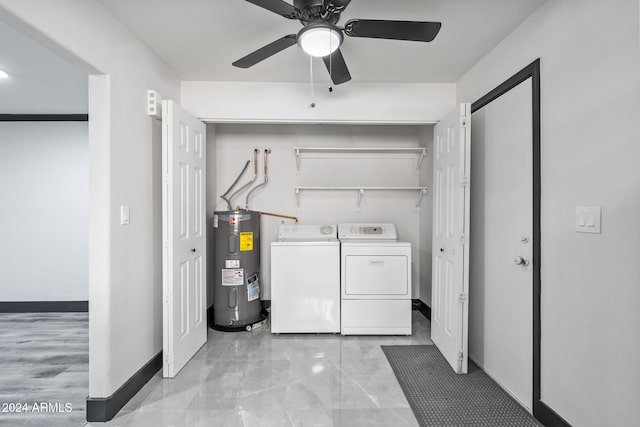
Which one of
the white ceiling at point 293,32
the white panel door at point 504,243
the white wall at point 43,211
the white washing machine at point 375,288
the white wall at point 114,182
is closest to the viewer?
the white wall at point 114,182

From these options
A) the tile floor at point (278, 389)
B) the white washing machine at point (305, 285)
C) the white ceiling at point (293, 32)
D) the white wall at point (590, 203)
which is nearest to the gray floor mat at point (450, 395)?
the tile floor at point (278, 389)

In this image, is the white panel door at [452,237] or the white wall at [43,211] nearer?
the white panel door at [452,237]

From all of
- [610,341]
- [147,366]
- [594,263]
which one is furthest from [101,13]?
[610,341]

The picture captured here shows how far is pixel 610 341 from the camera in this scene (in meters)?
1.33

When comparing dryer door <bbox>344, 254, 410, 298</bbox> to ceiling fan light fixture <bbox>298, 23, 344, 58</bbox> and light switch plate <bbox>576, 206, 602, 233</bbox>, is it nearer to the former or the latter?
light switch plate <bbox>576, 206, 602, 233</bbox>

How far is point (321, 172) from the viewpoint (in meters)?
3.61

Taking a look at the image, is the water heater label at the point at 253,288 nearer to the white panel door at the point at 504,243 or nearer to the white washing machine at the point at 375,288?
the white washing machine at the point at 375,288

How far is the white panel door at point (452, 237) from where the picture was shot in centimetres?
219

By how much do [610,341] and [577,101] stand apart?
1.10 meters

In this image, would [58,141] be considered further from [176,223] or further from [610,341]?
[610,341]

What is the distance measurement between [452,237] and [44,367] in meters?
3.25

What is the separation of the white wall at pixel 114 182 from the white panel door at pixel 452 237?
2.20 meters

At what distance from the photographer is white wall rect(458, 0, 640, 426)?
1261mm

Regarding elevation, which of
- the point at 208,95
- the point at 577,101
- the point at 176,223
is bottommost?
Answer: the point at 176,223
